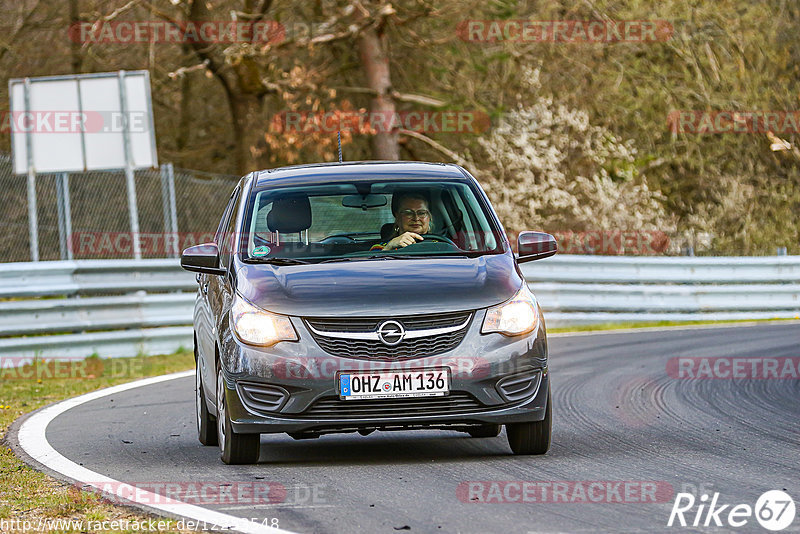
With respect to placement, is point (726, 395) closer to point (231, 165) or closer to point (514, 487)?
point (514, 487)

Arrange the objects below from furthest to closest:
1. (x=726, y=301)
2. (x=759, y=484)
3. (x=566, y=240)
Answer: (x=566, y=240)
(x=726, y=301)
(x=759, y=484)

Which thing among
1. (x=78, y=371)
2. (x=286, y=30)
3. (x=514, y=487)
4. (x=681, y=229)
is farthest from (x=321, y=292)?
(x=681, y=229)

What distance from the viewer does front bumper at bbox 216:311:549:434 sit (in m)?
7.08

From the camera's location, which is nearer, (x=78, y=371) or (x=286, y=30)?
(x=78, y=371)

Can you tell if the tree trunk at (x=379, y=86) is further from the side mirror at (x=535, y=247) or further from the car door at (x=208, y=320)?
the side mirror at (x=535, y=247)

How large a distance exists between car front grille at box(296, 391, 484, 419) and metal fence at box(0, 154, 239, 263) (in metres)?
14.4

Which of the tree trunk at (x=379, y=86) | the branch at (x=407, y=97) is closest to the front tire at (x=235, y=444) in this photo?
the tree trunk at (x=379, y=86)

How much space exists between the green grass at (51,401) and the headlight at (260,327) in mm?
1162

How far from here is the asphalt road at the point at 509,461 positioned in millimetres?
5766

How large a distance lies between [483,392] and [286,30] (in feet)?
64.0

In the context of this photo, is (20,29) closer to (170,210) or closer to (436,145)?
(436,145)

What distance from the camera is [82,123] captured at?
1877cm

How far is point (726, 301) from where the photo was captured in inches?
827

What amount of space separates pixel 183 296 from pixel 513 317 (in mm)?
9451
